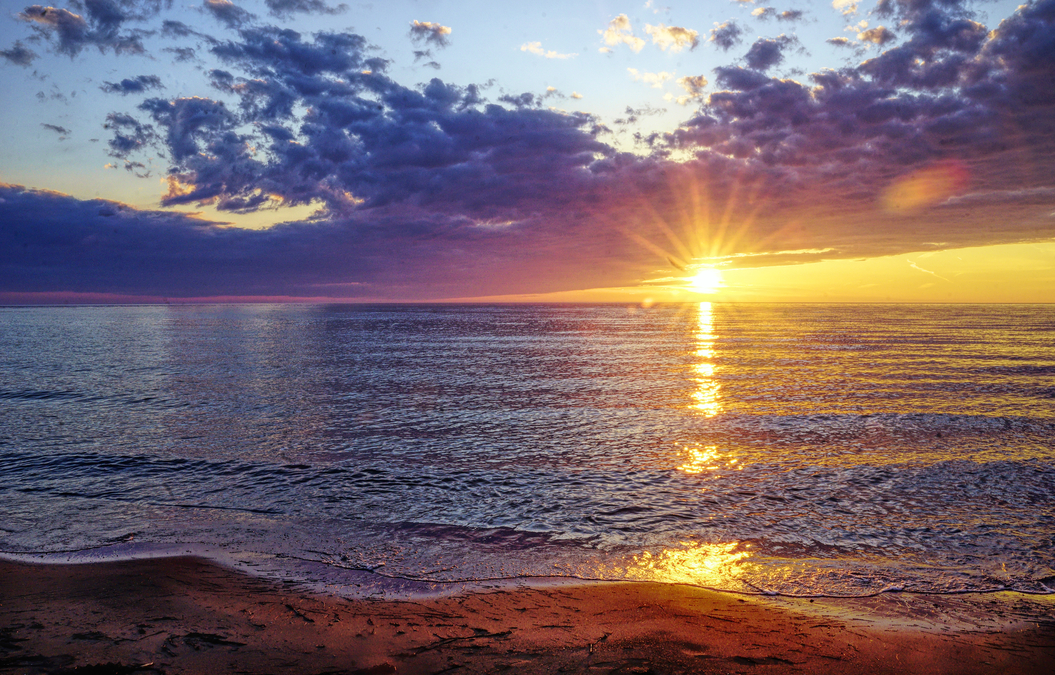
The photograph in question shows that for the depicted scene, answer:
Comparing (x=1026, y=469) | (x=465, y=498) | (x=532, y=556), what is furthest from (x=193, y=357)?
(x=1026, y=469)

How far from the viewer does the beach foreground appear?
252 inches

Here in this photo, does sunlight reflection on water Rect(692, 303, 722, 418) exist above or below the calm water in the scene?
below

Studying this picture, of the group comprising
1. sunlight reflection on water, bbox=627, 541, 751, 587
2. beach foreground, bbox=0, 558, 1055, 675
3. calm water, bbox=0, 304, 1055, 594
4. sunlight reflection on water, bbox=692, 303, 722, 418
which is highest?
beach foreground, bbox=0, 558, 1055, 675

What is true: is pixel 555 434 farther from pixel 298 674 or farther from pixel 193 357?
pixel 193 357

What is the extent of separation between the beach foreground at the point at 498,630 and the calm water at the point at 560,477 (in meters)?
0.96

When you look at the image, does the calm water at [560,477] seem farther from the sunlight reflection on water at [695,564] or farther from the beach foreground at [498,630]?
the beach foreground at [498,630]

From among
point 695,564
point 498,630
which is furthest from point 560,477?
point 498,630

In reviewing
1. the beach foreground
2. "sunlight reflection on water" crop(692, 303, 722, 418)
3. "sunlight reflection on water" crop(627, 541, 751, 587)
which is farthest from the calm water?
the beach foreground

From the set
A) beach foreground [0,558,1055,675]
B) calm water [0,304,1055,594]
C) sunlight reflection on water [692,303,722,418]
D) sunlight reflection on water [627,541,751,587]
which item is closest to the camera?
beach foreground [0,558,1055,675]

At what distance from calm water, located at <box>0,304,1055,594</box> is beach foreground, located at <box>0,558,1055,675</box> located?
958mm

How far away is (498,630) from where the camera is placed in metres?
7.24

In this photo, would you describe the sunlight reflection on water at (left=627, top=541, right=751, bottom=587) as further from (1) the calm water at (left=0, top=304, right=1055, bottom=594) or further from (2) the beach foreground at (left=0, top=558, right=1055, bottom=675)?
(2) the beach foreground at (left=0, top=558, right=1055, bottom=675)

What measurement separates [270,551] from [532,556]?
16.7ft

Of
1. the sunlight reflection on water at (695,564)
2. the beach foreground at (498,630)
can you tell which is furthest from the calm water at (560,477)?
the beach foreground at (498,630)
